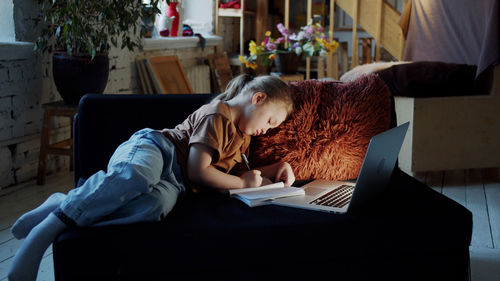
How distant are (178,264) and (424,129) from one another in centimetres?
215

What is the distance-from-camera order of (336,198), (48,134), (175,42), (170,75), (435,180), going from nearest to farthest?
(336,198) → (48,134) → (435,180) → (170,75) → (175,42)

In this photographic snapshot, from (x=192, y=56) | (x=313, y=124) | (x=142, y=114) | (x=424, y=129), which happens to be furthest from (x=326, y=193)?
(x=192, y=56)

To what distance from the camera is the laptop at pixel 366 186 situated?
143 cm

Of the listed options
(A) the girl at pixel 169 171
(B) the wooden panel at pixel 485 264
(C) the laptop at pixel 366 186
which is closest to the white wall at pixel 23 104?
(A) the girl at pixel 169 171

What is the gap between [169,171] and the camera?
173cm

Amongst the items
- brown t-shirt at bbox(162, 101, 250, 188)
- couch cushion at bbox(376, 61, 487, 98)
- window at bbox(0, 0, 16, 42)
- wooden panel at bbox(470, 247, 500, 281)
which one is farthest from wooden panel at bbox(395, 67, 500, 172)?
window at bbox(0, 0, 16, 42)

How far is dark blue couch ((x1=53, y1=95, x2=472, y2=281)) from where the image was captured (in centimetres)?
141

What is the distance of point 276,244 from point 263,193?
28cm

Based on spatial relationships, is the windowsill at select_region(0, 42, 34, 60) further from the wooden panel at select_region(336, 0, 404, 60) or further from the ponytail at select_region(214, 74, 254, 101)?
the wooden panel at select_region(336, 0, 404, 60)

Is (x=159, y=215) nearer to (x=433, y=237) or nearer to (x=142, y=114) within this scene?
(x=142, y=114)

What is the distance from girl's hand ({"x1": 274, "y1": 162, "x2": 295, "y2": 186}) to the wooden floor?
0.79 meters

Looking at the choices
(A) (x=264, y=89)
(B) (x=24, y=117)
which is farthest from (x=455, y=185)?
(B) (x=24, y=117)

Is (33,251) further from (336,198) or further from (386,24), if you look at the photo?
(386,24)

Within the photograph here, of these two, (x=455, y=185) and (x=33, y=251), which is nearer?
(x=33, y=251)
